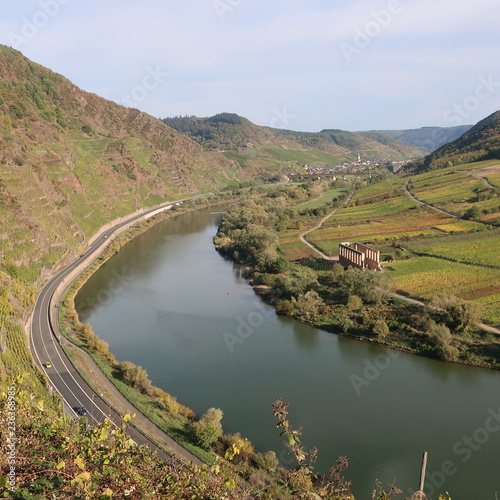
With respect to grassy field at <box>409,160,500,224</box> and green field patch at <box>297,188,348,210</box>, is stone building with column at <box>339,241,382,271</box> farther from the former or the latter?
green field patch at <box>297,188,348,210</box>

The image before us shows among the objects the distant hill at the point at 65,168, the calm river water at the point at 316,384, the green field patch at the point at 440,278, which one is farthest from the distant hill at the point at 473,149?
the calm river water at the point at 316,384

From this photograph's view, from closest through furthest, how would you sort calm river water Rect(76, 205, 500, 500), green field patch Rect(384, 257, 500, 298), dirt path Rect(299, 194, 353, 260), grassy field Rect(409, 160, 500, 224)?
1. calm river water Rect(76, 205, 500, 500)
2. green field patch Rect(384, 257, 500, 298)
3. dirt path Rect(299, 194, 353, 260)
4. grassy field Rect(409, 160, 500, 224)

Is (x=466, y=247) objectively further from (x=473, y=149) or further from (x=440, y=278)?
(x=473, y=149)

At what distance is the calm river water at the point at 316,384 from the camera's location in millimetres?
20047

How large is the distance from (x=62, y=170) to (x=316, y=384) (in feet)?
204

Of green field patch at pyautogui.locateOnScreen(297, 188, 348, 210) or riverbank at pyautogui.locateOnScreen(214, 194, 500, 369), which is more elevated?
green field patch at pyautogui.locateOnScreen(297, 188, 348, 210)

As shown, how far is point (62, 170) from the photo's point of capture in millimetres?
71625

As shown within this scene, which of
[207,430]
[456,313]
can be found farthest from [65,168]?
[456,313]

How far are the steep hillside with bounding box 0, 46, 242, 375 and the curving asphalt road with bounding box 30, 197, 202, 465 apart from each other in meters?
1.22

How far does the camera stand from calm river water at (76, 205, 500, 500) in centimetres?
2005

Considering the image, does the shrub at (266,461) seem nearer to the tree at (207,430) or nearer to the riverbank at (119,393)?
the riverbank at (119,393)

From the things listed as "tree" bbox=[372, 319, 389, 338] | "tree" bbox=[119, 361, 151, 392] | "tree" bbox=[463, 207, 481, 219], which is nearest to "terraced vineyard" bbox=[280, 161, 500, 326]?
"tree" bbox=[463, 207, 481, 219]

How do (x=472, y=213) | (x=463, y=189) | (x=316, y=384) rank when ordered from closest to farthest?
(x=316, y=384) → (x=472, y=213) → (x=463, y=189)

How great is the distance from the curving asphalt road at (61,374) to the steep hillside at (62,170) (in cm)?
122
